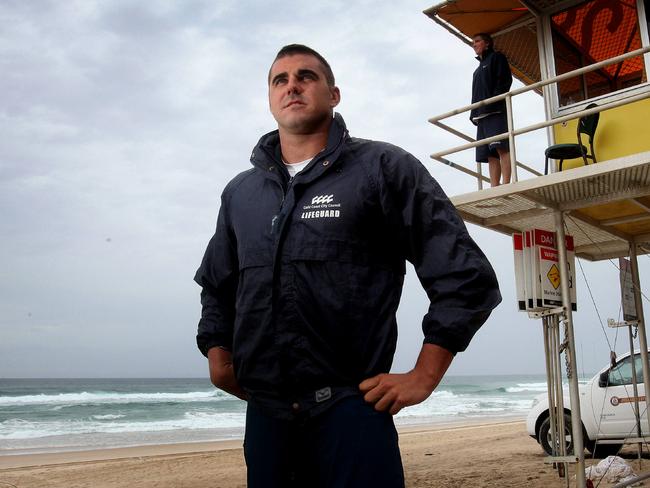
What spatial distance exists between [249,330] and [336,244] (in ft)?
1.16

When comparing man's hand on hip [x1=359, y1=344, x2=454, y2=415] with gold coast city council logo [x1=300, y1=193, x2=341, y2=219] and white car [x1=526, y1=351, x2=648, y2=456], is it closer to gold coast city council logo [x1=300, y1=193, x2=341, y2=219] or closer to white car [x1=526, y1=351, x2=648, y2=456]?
gold coast city council logo [x1=300, y1=193, x2=341, y2=219]

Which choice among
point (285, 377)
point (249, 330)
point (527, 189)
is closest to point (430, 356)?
point (285, 377)

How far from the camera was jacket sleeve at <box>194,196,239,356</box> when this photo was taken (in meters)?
2.14

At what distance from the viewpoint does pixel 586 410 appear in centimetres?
1134

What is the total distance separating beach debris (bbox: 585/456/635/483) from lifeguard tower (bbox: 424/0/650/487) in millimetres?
611

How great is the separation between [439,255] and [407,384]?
14.1 inches

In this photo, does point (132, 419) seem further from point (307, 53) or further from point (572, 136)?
point (307, 53)

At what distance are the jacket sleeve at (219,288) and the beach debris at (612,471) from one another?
22.9 feet

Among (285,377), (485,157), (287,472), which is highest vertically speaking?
(485,157)

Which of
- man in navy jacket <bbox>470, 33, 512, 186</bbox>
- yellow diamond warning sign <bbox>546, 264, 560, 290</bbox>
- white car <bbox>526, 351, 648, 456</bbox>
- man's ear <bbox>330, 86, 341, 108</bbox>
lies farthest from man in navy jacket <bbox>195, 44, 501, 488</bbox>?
white car <bbox>526, 351, 648, 456</bbox>

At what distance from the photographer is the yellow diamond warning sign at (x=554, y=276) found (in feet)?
23.1

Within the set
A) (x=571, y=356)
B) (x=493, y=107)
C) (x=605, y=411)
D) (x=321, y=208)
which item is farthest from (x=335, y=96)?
(x=605, y=411)

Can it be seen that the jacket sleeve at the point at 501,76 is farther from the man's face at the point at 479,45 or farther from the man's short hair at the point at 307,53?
the man's short hair at the point at 307,53

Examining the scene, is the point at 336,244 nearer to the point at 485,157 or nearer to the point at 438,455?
the point at 485,157
